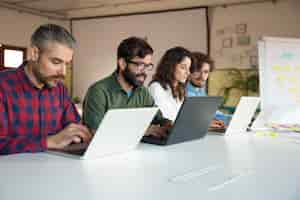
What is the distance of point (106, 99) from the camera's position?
6.66 ft

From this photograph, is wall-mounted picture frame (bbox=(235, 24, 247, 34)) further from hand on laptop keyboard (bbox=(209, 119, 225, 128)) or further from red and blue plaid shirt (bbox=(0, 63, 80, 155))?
red and blue plaid shirt (bbox=(0, 63, 80, 155))

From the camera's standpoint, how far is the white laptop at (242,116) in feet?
5.90

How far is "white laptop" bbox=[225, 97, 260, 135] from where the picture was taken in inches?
70.8

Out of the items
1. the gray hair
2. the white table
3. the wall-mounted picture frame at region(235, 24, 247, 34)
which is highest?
the wall-mounted picture frame at region(235, 24, 247, 34)

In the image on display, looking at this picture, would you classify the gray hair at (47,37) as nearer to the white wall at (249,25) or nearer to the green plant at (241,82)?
the green plant at (241,82)

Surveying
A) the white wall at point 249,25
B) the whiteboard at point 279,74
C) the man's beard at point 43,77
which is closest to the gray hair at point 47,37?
the man's beard at point 43,77

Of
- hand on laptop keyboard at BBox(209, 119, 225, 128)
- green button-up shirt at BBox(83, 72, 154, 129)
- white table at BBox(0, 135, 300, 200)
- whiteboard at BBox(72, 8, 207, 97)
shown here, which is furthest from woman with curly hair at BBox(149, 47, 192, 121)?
whiteboard at BBox(72, 8, 207, 97)

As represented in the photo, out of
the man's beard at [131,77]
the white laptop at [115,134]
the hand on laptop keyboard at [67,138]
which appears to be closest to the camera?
the white laptop at [115,134]

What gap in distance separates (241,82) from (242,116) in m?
3.85

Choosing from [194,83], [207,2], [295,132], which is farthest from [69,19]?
[295,132]

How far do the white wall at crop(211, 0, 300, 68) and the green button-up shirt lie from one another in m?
3.70

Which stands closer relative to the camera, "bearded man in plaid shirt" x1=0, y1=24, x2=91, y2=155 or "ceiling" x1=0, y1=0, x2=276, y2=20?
"bearded man in plaid shirt" x1=0, y1=24, x2=91, y2=155

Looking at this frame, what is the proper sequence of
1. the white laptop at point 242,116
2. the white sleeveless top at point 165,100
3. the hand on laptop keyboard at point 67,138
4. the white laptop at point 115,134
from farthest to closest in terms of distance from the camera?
the white sleeveless top at point 165,100, the white laptop at point 242,116, the hand on laptop keyboard at point 67,138, the white laptop at point 115,134

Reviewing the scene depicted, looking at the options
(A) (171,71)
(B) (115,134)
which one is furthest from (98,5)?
(B) (115,134)
